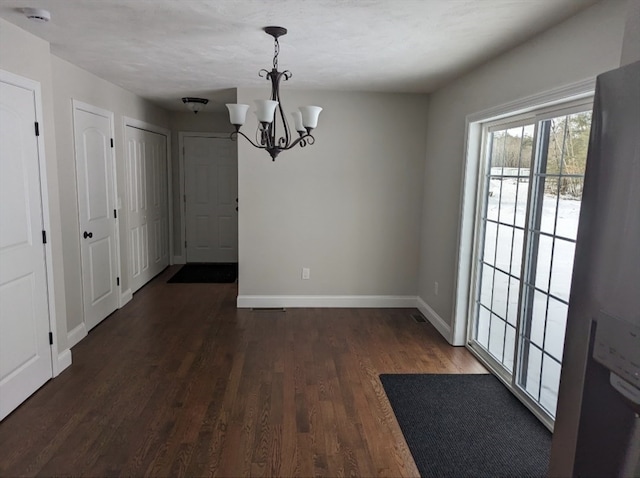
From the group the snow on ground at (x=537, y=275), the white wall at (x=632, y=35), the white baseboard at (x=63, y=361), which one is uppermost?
the white wall at (x=632, y=35)

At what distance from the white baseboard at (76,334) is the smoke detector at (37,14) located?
2381 mm

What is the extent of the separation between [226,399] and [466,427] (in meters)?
1.55

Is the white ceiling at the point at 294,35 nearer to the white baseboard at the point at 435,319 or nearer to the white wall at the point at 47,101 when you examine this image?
the white wall at the point at 47,101

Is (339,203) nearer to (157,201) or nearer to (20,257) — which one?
(157,201)

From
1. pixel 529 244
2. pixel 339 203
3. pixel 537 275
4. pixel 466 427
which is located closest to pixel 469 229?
pixel 529 244

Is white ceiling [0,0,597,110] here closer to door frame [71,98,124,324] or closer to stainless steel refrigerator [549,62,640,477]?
door frame [71,98,124,324]

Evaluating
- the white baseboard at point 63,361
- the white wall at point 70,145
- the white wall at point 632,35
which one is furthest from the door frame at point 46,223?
the white wall at point 632,35

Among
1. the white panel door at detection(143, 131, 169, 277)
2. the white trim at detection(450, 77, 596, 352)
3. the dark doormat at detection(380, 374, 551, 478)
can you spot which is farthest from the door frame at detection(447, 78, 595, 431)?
the white panel door at detection(143, 131, 169, 277)

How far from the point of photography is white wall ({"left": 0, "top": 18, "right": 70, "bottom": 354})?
260 cm

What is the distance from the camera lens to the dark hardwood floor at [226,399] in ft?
7.51

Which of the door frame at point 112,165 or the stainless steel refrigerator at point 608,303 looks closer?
the stainless steel refrigerator at point 608,303

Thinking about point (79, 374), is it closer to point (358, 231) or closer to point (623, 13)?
point (358, 231)

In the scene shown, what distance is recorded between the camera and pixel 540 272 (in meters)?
2.75

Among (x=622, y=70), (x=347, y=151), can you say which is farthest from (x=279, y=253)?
(x=622, y=70)
